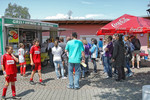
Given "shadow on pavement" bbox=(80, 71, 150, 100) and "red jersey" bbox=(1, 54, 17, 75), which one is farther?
"shadow on pavement" bbox=(80, 71, 150, 100)

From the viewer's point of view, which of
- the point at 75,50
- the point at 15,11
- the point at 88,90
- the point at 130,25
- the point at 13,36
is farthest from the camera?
the point at 15,11

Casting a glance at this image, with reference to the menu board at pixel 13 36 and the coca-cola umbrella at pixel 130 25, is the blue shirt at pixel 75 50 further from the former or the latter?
the menu board at pixel 13 36

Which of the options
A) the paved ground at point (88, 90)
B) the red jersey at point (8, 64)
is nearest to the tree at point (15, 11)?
the paved ground at point (88, 90)

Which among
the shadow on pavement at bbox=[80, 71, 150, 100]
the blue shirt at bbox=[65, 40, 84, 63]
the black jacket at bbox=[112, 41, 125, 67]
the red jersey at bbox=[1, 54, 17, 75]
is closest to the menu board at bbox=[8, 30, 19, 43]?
the red jersey at bbox=[1, 54, 17, 75]

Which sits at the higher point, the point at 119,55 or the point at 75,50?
the point at 75,50

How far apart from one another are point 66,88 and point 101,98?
1.51 m

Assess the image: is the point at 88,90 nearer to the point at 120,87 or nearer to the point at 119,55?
the point at 120,87

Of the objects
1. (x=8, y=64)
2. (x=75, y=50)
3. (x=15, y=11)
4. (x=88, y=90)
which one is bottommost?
(x=88, y=90)

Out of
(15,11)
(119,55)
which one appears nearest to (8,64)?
(119,55)

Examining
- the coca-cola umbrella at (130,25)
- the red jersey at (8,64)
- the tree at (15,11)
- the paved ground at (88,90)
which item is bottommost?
the paved ground at (88,90)

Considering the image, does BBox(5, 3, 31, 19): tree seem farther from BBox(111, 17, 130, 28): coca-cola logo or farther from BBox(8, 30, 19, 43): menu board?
BBox(111, 17, 130, 28): coca-cola logo

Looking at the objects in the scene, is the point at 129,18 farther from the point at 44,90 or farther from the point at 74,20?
the point at 74,20

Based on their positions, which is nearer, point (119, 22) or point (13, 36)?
point (119, 22)

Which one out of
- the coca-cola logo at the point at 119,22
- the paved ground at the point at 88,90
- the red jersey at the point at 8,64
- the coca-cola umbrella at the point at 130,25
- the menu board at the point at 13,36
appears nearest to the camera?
the red jersey at the point at 8,64
